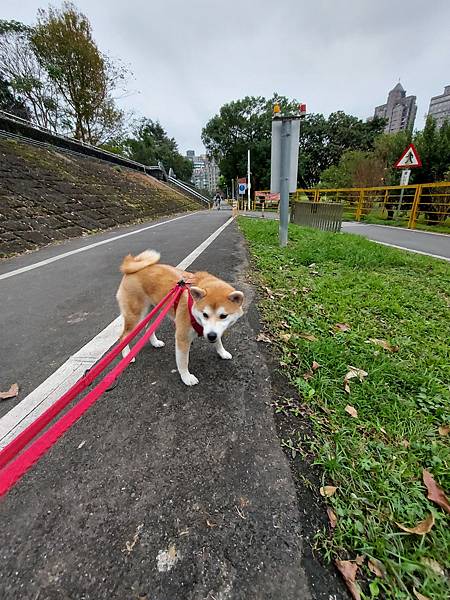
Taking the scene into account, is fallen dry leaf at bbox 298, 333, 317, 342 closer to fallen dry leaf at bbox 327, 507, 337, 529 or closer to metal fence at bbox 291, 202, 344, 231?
fallen dry leaf at bbox 327, 507, 337, 529

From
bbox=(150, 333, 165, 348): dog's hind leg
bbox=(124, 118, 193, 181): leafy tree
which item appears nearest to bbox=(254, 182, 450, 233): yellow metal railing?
bbox=(150, 333, 165, 348): dog's hind leg

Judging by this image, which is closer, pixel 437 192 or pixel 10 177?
pixel 10 177

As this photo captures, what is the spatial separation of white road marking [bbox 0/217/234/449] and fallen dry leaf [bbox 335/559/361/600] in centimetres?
185

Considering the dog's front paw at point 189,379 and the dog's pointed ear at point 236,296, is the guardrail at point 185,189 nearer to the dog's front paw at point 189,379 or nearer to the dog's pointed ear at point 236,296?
the dog's pointed ear at point 236,296

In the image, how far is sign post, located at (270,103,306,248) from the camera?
567 centimetres

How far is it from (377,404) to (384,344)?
35.8 inches

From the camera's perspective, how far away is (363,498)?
131 centimetres

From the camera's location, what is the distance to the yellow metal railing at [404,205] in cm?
1052

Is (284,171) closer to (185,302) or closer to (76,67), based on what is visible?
(185,302)

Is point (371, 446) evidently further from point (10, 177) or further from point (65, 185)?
point (65, 185)

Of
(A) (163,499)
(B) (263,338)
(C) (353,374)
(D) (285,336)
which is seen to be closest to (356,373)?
(C) (353,374)

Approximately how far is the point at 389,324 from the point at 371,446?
1.82m

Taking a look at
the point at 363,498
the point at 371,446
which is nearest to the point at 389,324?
the point at 371,446

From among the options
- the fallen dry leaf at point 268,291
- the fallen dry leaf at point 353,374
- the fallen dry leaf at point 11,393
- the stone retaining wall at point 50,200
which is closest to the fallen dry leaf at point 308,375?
the fallen dry leaf at point 353,374
